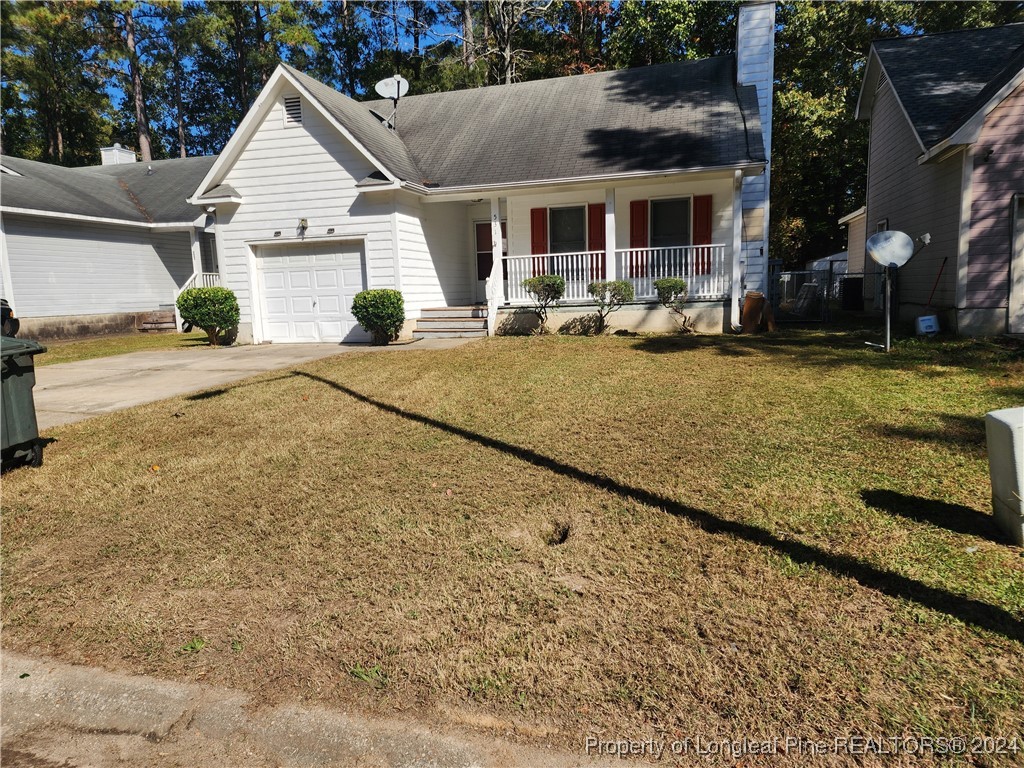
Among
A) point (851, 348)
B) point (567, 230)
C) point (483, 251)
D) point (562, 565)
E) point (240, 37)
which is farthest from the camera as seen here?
point (240, 37)

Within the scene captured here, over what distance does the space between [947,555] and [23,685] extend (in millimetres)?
4553

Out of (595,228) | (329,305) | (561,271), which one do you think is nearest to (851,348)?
(561,271)

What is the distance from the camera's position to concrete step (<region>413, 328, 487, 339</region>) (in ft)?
44.7

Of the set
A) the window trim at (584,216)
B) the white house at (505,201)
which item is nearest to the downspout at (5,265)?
the white house at (505,201)

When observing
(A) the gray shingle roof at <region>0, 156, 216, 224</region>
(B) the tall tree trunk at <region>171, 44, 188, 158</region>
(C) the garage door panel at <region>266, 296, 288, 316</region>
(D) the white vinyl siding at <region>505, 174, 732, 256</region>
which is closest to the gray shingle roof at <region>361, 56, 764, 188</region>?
(D) the white vinyl siding at <region>505, 174, 732, 256</region>

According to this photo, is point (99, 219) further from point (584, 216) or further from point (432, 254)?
point (584, 216)

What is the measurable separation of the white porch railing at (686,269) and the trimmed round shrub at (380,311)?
501cm

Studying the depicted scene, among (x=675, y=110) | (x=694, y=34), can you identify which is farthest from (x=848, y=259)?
(x=675, y=110)

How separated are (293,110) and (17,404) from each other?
1078 centimetres

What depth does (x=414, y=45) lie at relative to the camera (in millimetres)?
29906

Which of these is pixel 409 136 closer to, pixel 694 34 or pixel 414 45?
pixel 694 34

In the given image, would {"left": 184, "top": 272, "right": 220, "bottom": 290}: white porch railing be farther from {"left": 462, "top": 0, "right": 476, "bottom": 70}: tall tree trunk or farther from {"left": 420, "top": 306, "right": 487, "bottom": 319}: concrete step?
{"left": 462, "top": 0, "right": 476, "bottom": 70}: tall tree trunk

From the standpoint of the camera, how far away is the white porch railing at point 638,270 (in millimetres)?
13070

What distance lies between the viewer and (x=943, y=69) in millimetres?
13562
